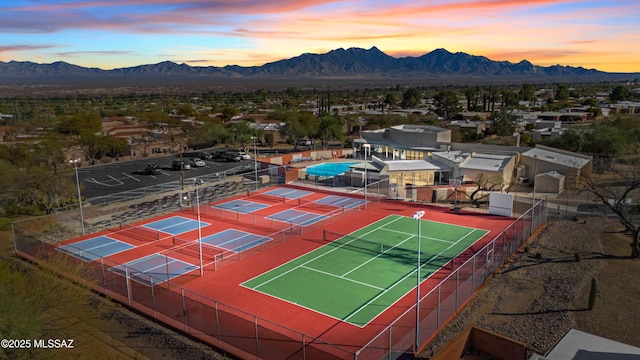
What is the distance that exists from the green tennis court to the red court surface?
636 mm

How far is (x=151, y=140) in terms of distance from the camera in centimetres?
7475

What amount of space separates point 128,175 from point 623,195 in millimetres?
47549

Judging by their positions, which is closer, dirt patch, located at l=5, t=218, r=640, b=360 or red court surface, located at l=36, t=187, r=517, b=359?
red court surface, located at l=36, t=187, r=517, b=359

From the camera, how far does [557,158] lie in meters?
50.1

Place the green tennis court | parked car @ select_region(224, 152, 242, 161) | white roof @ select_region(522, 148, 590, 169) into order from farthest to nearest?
parked car @ select_region(224, 152, 242, 161) < white roof @ select_region(522, 148, 590, 169) < the green tennis court

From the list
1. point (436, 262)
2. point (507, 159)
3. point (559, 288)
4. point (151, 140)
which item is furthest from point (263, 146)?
point (559, 288)

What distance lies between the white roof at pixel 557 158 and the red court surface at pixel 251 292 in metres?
15.6

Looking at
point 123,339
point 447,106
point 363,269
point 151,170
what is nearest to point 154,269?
point 123,339

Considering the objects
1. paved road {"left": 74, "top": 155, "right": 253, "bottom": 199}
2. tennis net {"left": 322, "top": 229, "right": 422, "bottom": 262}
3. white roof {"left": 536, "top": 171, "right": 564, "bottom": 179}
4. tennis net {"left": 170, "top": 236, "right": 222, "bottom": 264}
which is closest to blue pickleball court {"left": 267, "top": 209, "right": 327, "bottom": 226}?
tennis net {"left": 322, "top": 229, "right": 422, "bottom": 262}

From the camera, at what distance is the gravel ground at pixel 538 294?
19406 mm

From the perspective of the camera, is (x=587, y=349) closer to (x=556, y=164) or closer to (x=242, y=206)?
(x=242, y=206)

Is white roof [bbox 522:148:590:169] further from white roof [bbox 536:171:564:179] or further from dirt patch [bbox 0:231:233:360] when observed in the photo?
dirt patch [bbox 0:231:233:360]

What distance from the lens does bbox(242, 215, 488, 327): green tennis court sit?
74.9 ft

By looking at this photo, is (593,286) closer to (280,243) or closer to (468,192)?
(280,243)
